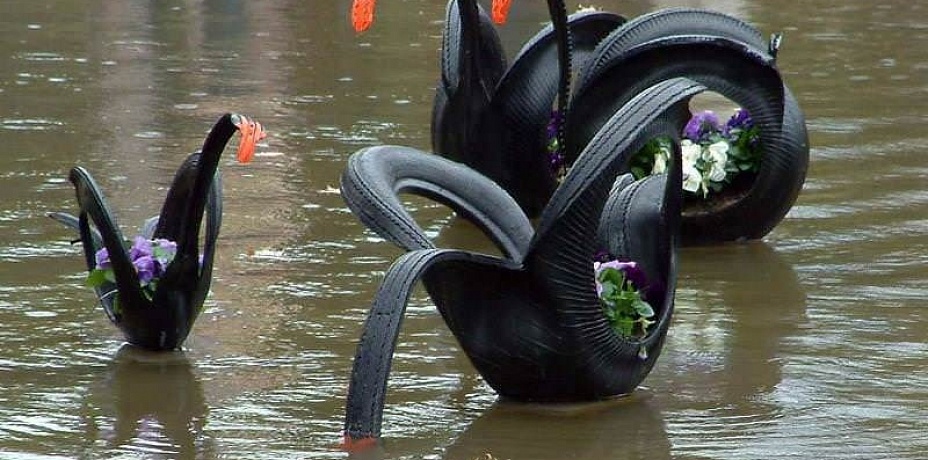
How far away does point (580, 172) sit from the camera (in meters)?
6.42

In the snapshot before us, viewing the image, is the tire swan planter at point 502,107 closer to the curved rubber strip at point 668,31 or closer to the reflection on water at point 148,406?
the curved rubber strip at point 668,31

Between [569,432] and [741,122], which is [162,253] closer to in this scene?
[569,432]

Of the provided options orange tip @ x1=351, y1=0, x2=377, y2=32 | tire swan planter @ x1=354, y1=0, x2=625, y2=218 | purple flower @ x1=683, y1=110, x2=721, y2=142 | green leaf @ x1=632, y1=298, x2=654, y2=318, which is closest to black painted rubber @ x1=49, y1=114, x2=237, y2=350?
orange tip @ x1=351, y1=0, x2=377, y2=32

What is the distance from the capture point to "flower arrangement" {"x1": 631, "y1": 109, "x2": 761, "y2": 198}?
962 cm

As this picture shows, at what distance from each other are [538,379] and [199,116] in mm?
7088

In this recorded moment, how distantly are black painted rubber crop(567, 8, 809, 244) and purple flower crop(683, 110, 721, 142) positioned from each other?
19.9 inches

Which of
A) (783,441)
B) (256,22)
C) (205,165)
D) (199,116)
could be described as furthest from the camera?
(256,22)

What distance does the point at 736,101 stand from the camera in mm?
9547

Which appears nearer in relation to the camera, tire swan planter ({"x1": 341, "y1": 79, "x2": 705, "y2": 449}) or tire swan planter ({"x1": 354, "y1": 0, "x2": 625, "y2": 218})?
tire swan planter ({"x1": 341, "y1": 79, "x2": 705, "y2": 449})

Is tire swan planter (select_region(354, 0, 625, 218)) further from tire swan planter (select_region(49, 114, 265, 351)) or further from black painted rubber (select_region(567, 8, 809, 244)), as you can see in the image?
tire swan planter (select_region(49, 114, 265, 351))

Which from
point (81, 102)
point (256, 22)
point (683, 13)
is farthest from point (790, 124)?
point (256, 22)

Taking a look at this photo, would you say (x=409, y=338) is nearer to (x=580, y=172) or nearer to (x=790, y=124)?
(x=580, y=172)

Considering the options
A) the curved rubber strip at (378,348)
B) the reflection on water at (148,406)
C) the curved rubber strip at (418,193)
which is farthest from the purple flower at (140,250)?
the curved rubber strip at (378,348)

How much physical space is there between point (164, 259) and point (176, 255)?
0.66 ft
